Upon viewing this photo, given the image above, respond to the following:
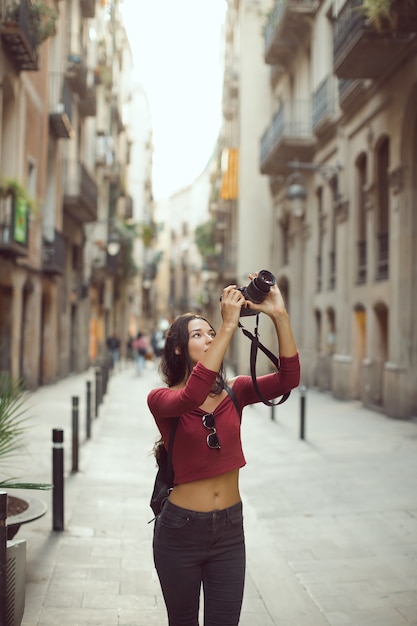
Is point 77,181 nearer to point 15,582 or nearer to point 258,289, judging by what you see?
point 15,582

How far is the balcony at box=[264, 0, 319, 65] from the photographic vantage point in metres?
23.9

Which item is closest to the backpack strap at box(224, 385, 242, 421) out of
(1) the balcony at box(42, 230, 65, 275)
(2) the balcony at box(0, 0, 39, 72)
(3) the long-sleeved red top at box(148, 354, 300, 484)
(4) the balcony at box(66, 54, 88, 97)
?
(3) the long-sleeved red top at box(148, 354, 300, 484)

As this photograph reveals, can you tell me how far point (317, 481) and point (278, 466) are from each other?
108 cm

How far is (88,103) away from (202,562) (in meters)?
28.2

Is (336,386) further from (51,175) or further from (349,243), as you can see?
(51,175)

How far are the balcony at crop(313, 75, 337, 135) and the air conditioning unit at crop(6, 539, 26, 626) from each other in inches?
735

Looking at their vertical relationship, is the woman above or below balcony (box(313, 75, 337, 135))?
below

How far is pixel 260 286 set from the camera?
2.95m

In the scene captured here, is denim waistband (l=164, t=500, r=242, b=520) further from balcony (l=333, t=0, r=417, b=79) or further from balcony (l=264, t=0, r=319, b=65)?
balcony (l=264, t=0, r=319, b=65)

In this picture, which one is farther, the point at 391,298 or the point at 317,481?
the point at 391,298

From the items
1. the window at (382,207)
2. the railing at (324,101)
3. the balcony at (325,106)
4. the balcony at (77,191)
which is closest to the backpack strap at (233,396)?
the window at (382,207)

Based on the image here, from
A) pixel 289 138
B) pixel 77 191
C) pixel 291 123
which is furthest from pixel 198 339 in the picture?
pixel 77 191

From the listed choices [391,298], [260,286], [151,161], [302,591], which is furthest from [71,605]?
[151,161]

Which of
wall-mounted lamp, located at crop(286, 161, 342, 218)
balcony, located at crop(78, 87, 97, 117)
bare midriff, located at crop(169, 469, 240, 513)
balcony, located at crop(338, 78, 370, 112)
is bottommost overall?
bare midriff, located at crop(169, 469, 240, 513)
